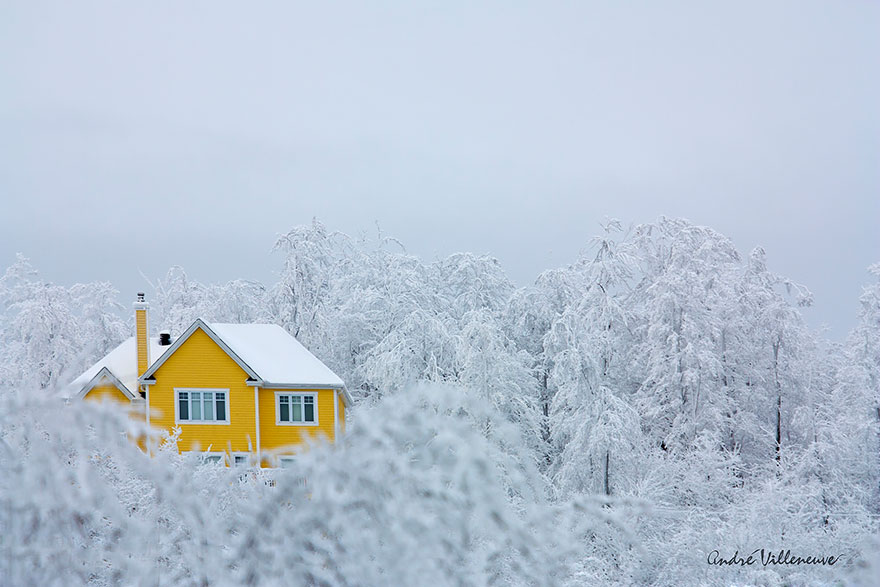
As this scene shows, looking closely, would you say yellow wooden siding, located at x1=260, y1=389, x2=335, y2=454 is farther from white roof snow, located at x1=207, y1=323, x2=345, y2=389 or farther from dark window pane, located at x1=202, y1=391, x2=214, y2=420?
dark window pane, located at x1=202, y1=391, x2=214, y2=420

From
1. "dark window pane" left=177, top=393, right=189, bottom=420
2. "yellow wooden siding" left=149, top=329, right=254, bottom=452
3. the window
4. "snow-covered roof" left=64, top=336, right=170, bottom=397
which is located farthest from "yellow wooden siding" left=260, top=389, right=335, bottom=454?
"snow-covered roof" left=64, top=336, right=170, bottom=397

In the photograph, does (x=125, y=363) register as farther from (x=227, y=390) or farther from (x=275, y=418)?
(x=275, y=418)

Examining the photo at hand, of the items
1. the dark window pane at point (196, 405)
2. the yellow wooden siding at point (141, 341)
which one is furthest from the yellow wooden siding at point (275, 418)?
the yellow wooden siding at point (141, 341)

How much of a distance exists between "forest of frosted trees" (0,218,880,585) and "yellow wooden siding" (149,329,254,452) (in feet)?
8.14

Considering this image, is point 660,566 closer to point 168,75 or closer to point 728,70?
point 728,70

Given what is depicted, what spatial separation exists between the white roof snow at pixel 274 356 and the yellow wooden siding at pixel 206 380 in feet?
1.42

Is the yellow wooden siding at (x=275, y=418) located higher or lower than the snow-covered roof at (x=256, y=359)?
lower

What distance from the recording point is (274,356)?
2089 centimetres

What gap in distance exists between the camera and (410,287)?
85.0ft

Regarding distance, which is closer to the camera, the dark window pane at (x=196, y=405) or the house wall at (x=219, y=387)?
the house wall at (x=219, y=387)

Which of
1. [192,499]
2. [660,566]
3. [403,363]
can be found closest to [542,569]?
[192,499]

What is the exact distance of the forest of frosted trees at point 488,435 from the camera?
88.6 inches

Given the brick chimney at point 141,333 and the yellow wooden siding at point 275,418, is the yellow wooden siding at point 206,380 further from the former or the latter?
the brick chimney at point 141,333

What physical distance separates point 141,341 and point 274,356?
3497mm
